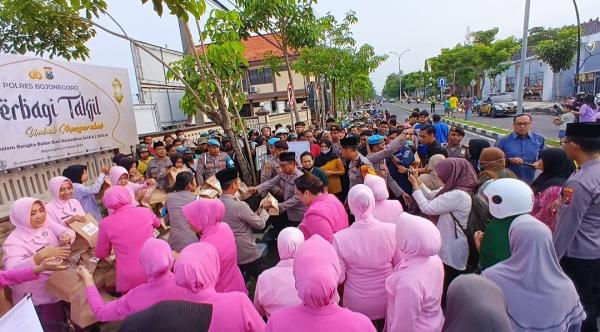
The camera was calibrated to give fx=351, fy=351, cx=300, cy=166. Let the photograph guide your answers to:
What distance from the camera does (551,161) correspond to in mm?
3424

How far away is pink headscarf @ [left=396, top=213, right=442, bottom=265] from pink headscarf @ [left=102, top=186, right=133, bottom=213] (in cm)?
247

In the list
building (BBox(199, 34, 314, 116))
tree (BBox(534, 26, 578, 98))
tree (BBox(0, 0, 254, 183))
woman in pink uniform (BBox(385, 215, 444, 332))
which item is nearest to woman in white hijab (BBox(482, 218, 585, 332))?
woman in pink uniform (BBox(385, 215, 444, 332))

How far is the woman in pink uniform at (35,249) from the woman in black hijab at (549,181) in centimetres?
409

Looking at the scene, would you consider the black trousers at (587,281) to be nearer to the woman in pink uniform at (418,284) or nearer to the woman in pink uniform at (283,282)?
the woman in pink uniform at (418,284)

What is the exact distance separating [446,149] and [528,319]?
149 inches

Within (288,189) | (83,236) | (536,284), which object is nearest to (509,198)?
(536,284)

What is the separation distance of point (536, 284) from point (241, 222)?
7.76ft

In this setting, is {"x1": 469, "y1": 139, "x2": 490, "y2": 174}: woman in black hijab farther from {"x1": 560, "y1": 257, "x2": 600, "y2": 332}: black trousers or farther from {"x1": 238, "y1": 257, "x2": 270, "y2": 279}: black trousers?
{"x1": 238, "y1": 257, "x2": 270, "y2": 279}: black trousers

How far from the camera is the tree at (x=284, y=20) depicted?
7.54 meters

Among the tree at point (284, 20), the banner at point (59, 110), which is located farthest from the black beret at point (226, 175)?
the tree at point (284, 20)

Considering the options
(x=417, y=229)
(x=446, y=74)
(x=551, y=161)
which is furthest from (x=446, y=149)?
(x=446, y=74)

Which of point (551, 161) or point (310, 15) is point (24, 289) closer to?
point (551, 161)

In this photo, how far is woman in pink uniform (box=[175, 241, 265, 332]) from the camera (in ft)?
6.30

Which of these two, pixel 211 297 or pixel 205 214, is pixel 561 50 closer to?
pixel 205 214
